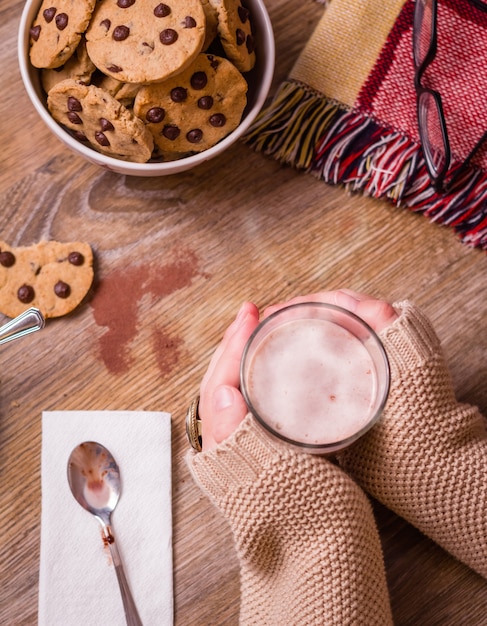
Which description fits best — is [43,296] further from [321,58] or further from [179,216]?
[321,58]

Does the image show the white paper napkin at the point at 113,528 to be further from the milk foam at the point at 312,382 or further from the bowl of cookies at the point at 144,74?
the bowl of cookies at the point at 144,74

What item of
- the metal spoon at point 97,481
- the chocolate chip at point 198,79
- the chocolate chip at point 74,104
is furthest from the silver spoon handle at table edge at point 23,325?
the chocolate chip at point 198,79

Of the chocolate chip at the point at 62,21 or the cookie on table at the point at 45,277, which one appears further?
the cookie on table at the point at 45,277

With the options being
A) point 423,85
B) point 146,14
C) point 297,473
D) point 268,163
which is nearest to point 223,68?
point 146,14

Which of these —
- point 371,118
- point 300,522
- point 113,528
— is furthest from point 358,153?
point 113,528

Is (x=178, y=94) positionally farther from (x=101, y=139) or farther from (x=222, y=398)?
(x=222, y=398)

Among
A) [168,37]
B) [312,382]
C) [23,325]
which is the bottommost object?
[23,325]
